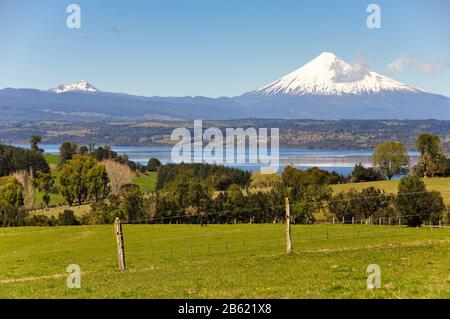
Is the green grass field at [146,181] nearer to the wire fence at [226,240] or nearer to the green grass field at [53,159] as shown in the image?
the green grass field at [53,159]

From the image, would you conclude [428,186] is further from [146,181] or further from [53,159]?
[53,159]

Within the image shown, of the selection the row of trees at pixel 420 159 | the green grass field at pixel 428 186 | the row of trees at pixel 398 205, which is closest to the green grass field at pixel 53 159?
the row of trees at pixel 420 159

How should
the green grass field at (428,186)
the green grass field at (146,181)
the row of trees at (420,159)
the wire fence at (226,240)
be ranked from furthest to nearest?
the green grass field at (146,181) → the row of trees at (420,159) → the green grass field at (428,186) → the wire fence at (226,240)

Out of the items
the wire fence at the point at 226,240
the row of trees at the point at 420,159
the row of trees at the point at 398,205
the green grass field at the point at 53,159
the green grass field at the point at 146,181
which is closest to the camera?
the wire fence at the point at 226,240

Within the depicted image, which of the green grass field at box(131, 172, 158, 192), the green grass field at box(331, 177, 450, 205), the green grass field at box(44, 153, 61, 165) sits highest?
the green grass field at box(44, 153, 61, 165)

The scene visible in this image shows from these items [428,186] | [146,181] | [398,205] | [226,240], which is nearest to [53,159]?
[146,181]

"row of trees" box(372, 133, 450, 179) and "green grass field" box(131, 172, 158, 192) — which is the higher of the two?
"row of trees" box(372, 133, 450, 179)

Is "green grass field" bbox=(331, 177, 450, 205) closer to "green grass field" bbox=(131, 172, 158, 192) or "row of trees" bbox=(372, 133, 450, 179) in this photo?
"row of trees" bbox=(372, 133, 450, 179)

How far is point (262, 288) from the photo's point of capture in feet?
50.0

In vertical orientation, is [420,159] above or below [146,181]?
above

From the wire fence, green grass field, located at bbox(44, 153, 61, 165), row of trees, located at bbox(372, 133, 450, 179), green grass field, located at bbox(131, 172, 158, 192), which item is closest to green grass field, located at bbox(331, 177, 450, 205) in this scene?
row of trees, located at bbox(372, 133, 450, 179)
